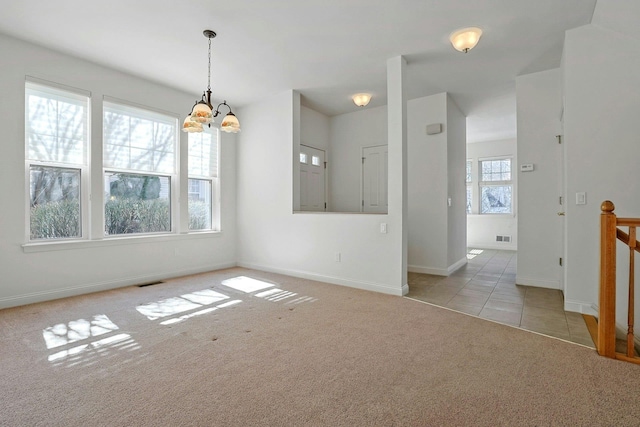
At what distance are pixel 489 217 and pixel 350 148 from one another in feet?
15.9

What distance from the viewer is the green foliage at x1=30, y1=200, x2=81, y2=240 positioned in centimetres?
374

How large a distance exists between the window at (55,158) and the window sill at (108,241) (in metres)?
0.15

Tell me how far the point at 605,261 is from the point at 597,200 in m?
1.22

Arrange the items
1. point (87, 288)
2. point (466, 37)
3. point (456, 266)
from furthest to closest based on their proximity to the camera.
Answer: point (456, 266)
point (87, 288)
point (466, 37)

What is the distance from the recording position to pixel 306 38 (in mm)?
3525

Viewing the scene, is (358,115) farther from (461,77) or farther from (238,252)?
(238,252)

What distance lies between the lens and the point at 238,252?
5.96 meters

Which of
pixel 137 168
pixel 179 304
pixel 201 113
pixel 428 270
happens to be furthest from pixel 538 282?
pixel 137 168

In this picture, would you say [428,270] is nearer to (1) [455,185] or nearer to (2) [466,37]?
(1) [455,185]

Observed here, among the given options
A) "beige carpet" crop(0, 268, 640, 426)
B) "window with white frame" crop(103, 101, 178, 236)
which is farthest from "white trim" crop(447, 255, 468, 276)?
"window with white frame" crop(103, 101, 178, 236)

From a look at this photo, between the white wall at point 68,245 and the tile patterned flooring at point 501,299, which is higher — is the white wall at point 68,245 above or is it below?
above

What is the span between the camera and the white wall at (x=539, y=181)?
4.36 metres

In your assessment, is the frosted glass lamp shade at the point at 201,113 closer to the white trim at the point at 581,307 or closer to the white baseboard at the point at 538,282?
the white trim at the point at 581,307

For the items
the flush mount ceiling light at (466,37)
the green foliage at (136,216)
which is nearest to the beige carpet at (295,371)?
the green foliage at (136,216)
